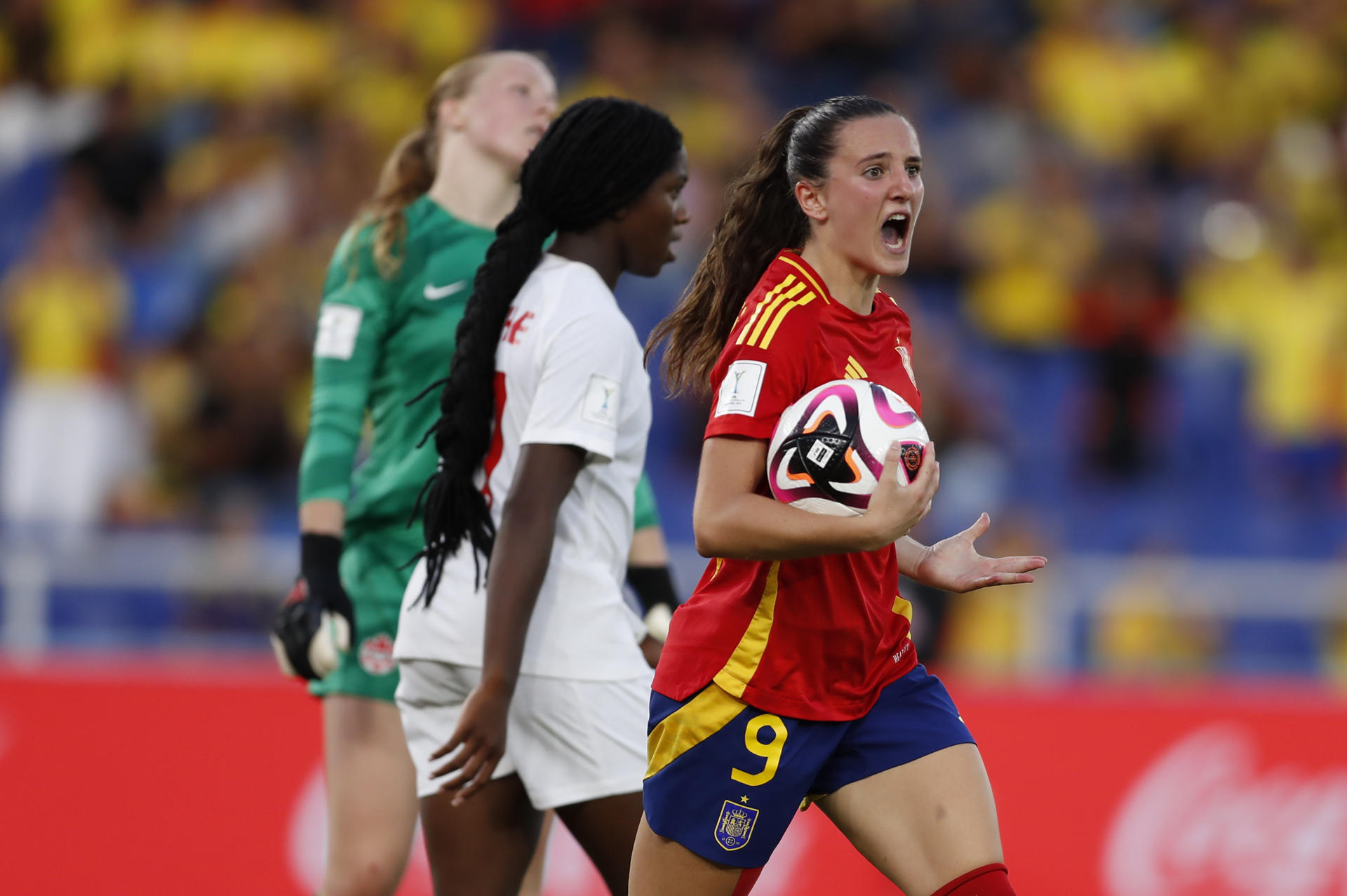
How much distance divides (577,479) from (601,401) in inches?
7.8

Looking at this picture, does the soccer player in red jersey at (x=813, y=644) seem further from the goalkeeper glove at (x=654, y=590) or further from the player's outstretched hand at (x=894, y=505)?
the goalkeeper glove at (x=654, y=590)

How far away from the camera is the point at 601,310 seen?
139 inches

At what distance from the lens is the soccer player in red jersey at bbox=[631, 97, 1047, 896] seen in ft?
10.2

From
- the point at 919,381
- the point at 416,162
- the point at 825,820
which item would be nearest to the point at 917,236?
the point at 919,381

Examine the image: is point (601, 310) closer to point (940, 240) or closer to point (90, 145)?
point (940, 240)

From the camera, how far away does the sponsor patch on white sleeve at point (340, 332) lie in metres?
4.30

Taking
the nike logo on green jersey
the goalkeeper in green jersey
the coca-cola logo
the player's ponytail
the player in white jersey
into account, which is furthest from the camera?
the coca-cola logo

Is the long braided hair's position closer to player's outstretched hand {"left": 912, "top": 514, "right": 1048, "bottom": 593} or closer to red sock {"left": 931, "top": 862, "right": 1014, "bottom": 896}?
player's outstretched hand {"left": 912, "top": 514, "right": 1048, "bottom": 593}

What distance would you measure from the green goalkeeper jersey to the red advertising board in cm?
274

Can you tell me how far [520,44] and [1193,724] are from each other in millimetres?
8398

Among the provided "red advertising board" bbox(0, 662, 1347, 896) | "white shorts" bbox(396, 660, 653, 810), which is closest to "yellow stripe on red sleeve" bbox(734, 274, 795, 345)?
"white shorts" bbox(396, 660, 653, 810)

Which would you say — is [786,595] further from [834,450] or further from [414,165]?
[414,165]

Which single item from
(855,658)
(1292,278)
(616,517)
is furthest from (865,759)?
(1292,278)

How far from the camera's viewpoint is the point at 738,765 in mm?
3174
